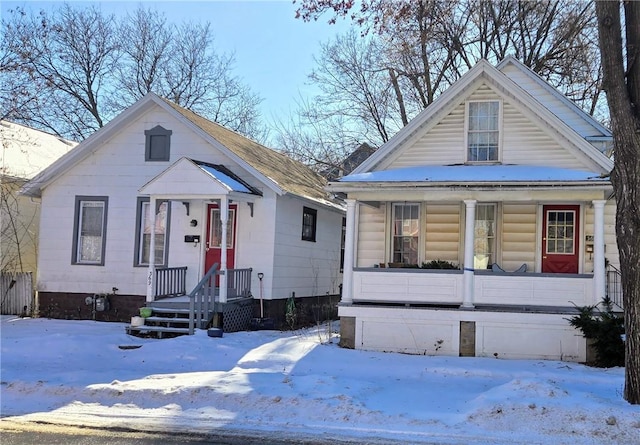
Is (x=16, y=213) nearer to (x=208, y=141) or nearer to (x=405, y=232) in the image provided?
(x=208, y=141)

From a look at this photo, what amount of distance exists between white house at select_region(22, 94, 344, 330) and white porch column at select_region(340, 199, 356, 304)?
2.43 metres

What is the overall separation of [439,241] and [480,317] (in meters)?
2.89

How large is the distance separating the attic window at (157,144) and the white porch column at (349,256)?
568 cm

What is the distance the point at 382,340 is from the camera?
12.4 meters

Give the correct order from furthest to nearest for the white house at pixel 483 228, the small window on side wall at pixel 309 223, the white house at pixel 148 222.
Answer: the small window on side wall at pixel 309 223, the white house at pixel 148 222, the white house at pixel 483 228

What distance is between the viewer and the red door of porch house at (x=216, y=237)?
15.3m

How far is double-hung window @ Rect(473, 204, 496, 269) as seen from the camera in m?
14.1

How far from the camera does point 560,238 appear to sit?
13.9 m

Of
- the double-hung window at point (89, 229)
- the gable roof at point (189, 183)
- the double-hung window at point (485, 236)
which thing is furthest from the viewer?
the double-hung window at point (89, 229)

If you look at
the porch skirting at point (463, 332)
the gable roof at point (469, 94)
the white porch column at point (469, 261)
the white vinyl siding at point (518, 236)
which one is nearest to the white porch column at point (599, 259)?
the porch skirting at point (463, 332)

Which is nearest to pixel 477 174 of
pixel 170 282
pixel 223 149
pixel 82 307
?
pixel 223 149

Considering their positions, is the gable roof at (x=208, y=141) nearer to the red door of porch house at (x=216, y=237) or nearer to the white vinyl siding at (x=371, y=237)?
the red door of porch house at (x=216, y=237)

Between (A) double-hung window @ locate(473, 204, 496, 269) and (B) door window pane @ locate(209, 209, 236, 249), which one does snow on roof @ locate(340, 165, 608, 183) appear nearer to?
(A) double-hung window @ locate(473, 204, 496, 269)

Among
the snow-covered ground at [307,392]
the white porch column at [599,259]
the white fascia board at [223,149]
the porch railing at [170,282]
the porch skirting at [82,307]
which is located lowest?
the snow-covered ground at [307,392]
